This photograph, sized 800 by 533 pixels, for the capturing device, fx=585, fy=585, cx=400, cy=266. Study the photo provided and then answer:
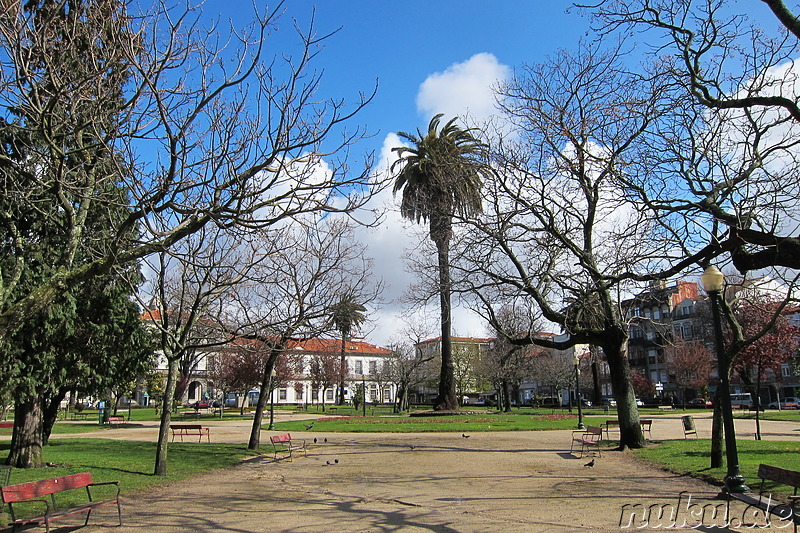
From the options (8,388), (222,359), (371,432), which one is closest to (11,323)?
(8,388)

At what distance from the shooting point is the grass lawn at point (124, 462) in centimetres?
1207

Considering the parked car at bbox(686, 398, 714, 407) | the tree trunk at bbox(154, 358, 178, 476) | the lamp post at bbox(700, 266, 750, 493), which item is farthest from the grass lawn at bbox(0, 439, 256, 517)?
the parked car at bbox(686, 398, 714, 407)

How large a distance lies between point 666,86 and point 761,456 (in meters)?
9.61

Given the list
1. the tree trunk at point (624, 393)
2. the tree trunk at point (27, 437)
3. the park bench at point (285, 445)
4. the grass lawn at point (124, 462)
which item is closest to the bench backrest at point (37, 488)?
the grass lawn at point (124, 462)

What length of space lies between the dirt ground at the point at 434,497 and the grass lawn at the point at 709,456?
567 millimetres

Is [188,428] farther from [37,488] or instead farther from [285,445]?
[37,488]

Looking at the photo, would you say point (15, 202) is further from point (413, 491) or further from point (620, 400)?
point (620, 400)

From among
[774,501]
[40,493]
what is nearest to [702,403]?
[774,501]

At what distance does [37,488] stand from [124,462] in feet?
27.4

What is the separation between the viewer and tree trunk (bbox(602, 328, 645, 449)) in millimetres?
17391

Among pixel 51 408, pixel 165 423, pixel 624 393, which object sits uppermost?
pixel 624 393

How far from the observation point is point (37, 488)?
7.63 metres

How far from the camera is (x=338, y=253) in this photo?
18.9 metres

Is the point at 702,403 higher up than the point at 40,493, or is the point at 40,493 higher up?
the point at 40,493
